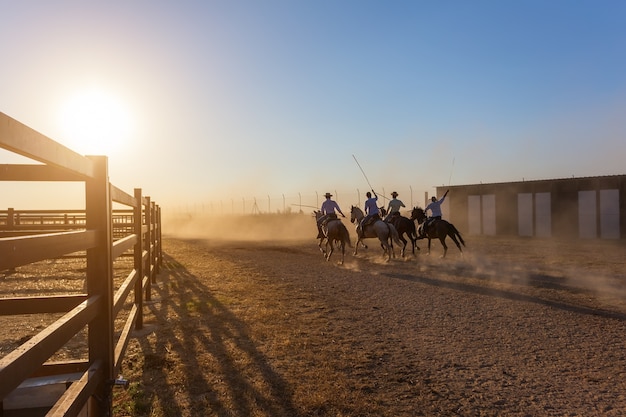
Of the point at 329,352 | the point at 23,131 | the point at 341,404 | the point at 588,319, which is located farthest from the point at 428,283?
the point at 23,131

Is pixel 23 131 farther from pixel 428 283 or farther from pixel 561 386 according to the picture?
pixel 428 283

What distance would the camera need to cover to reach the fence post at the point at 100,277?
113 inches

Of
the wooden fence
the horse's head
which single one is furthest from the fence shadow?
the horse's head

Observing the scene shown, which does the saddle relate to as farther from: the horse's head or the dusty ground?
the dusty ground

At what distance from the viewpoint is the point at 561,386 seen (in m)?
4.62

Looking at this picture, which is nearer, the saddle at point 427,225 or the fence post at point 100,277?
the fence post at point 100,277

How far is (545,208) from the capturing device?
28.8 m

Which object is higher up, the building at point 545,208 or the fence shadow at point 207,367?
the building at point 545,208

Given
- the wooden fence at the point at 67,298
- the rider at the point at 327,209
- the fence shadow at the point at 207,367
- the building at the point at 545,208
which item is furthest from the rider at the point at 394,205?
the building at the point at 545,208

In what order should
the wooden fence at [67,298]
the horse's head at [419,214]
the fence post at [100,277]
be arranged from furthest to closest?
the horse's head at [419,214] → the fence post at [100,277] → the wooden fence at [67,298]

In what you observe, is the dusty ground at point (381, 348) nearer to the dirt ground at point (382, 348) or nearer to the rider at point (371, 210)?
the dirt ground at point (382, 348)

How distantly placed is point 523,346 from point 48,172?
5.44m

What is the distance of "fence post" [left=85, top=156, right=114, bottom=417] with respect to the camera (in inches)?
113

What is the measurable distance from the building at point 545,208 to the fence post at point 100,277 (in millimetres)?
28070
